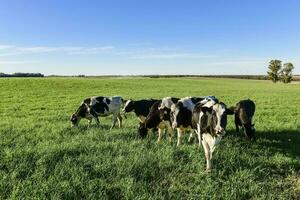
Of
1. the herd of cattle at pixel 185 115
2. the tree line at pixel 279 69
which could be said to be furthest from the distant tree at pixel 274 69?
the herd of cattle at pixel 185 115

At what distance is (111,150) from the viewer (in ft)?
36.6

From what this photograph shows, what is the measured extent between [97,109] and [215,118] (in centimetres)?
970

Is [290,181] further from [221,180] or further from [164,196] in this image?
[164,196]

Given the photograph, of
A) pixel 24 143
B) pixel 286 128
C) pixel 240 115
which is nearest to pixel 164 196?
pixel 24 143

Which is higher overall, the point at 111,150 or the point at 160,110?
the point at 160,110

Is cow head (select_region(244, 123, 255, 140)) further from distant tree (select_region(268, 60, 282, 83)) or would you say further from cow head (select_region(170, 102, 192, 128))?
distant tree (select_region(268, 60, 282, 83))

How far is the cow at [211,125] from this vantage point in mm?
9578

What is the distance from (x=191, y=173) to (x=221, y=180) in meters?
0.84

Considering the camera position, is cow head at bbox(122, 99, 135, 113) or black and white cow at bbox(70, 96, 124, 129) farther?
black and white cow at bbox(70, 96, 124, 129)

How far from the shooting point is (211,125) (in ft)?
33.0

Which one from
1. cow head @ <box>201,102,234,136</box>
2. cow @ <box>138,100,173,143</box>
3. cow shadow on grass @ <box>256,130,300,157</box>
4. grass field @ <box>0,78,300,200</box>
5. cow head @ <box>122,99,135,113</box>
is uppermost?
cow head @ <box>201,102,234,136</box>

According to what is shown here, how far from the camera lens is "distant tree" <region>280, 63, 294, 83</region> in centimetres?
13495

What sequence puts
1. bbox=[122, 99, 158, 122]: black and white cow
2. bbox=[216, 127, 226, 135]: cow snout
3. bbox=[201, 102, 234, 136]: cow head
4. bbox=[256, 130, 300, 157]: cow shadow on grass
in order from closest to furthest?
bbox=[216, 127, 226, 135]: cow snout, bbox=[201, 102, 234, 136]: cow head, bbox=[256, 130, 300, 157]: cow shadow on grass, bbox=[122, 99, 158, 122]: black and white cow

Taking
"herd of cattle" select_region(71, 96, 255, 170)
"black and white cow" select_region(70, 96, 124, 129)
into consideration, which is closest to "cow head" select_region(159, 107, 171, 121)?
"herd of cattle" select_region(71, 96, 255, 170)
